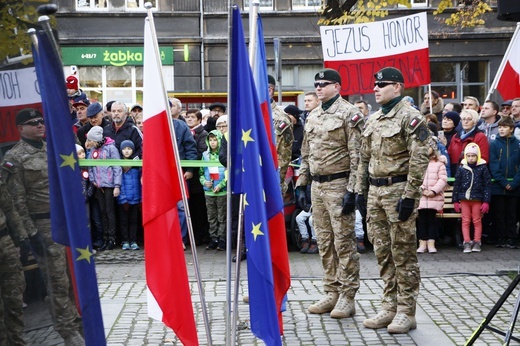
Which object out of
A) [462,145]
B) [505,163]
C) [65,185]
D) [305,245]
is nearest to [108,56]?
[305,245]

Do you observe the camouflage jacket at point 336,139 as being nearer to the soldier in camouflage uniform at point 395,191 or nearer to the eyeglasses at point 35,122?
the soldier in camouflage uniform at point 395,191

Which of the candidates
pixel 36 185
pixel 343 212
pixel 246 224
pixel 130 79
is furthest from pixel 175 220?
pixel 130 79

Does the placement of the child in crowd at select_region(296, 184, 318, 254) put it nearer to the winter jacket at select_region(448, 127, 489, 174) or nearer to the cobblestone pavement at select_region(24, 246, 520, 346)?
the cobblestone pavement at select_region(24, 246, 520, 346)

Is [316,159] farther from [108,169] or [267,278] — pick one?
[108,169]

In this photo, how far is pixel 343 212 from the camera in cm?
773

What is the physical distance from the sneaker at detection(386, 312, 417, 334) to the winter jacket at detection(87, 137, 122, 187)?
613cm

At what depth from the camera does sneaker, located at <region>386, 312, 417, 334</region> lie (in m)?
7.15

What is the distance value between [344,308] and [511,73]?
6.93m

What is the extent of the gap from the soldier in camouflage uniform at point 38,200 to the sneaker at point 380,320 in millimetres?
5083

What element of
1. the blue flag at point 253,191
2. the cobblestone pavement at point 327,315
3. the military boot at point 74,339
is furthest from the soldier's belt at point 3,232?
the cobblestone pavement at point 327,315

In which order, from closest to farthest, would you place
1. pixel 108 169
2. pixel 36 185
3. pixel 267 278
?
pixel 36 185
pixel 267 278
pixel 108 169

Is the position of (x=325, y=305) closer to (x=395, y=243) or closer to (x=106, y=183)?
(x=395, y=243)

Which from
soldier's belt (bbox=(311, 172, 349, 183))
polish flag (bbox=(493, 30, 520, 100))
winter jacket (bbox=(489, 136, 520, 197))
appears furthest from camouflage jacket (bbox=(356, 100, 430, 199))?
polish flag (bbox=(493, 30, 520, 100))

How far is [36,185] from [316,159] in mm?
5770
